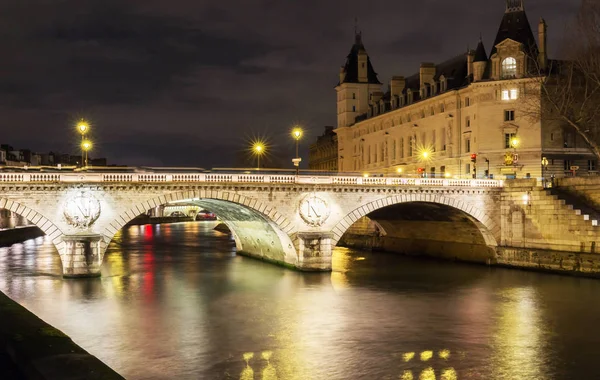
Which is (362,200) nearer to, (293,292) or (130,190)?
(293,292)

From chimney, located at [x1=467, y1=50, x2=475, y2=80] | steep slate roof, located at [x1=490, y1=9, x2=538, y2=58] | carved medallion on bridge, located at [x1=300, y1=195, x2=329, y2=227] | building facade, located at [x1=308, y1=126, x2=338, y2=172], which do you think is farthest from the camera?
building facade, located at [x1=308, y1=126, x2=338, y2=172]

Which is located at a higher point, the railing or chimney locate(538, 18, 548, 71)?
chimney locate(538, 18, 548, 71)

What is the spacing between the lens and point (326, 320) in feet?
101

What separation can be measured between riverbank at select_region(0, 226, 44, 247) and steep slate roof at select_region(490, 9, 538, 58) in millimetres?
53748

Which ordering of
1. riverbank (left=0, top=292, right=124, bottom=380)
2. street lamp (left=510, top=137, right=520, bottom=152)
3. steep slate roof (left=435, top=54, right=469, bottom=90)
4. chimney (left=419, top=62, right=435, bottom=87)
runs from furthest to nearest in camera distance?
chimney (left=419, top=62, right=435, bottom=87) < steep slate roof (left=435, top=54, right=469, bottom=90) < street lamp (left=510, top=137, right=520, bottom=152) < riverbank (left=0, top=292, right=124, bottom=380)

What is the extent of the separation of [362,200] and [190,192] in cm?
1150

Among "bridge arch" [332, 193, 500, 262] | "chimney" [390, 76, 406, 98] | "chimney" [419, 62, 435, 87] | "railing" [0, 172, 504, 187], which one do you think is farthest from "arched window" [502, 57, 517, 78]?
"chimney" [390, 76, 406, 98]

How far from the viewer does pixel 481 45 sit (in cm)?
6912

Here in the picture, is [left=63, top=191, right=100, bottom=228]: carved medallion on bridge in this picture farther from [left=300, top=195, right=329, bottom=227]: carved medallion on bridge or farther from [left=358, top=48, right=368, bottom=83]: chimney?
[left=358, top=48, right=368, bottom=83]: chimney

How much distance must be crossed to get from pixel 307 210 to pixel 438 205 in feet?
35.0

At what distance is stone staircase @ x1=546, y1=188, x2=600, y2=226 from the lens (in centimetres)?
4429

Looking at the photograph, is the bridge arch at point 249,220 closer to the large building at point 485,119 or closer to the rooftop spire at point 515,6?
the large building at point 485,119

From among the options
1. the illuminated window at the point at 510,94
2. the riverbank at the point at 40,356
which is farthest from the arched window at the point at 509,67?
the riverbank at the point at 40,356

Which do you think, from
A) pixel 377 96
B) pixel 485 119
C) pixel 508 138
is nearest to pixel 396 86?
pixel 377 96
